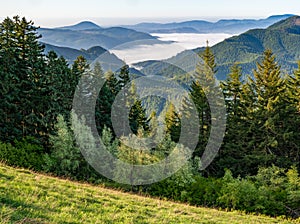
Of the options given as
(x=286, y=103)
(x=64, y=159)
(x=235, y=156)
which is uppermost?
(x=286, y=103)

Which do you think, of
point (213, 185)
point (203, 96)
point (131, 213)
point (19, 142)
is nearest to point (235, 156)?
point (203, 96)

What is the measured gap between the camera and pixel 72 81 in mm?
39094

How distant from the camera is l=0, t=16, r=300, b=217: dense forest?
25094 mm

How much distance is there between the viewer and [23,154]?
27844mm

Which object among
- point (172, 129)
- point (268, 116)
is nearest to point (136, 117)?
point (172, 129)

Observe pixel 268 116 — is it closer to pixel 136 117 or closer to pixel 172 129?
pixel 172 129

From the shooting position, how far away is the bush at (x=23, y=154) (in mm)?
26406

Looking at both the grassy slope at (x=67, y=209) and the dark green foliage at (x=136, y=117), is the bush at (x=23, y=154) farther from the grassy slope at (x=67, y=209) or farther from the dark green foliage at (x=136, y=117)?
the dark green foliage at (x=136, y=117)

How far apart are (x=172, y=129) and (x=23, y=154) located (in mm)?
18455

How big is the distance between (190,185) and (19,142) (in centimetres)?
1543

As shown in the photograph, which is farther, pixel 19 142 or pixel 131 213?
pixel 19 142

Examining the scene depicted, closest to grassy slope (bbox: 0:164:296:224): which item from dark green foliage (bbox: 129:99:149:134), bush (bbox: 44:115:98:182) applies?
bush (bbox: 44:115:98:182)

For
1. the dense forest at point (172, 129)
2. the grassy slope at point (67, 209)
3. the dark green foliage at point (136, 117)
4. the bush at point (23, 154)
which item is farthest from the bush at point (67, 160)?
the dark green foliage at point (136, 117)

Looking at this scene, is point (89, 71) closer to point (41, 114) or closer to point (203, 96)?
point (41, 114)
